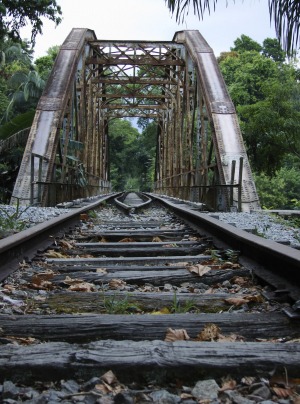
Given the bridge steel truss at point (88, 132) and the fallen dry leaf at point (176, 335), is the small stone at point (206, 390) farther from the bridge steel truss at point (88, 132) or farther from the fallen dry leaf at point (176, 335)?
the bridge steel truss at point (88, 132)

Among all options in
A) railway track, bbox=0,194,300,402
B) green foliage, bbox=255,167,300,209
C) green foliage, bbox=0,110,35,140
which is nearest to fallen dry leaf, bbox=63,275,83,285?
railway track, bbox=0,194,300,402

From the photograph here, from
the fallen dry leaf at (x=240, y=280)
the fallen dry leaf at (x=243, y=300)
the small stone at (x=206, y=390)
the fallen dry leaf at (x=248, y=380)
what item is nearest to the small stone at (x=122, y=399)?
the small stone at (x=206, y=390)

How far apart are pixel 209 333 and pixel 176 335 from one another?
4.8 inches

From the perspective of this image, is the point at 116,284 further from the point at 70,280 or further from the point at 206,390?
the point at 206,390

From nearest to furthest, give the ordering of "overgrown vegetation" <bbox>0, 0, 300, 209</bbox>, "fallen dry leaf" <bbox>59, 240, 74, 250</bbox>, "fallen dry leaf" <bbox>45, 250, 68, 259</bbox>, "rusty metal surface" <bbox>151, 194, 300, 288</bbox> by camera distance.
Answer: "rusty metal surface" <bbox>151, 194, 300, 288</bbox> → "fallen dry leaf" <bbox>45, 250, 68, 259</bbox> → "fallen dry leaf" <bbox>59, 240, 74, 250</bbox> → "overgrown vegetation" <bbox>0, 0, 300, 209</bbox>

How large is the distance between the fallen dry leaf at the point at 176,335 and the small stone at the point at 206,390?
0.31 m

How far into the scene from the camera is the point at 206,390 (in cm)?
129

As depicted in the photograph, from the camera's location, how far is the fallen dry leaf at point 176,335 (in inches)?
64.3

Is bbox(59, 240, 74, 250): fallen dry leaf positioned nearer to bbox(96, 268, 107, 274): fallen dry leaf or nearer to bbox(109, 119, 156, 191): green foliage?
bbox(96, 268, 107, 274): fallen dry leaf

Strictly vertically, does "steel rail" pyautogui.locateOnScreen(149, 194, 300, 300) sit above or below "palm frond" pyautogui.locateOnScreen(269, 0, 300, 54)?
below

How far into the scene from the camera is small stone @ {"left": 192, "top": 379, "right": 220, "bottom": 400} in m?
1.26

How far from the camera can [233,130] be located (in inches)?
358

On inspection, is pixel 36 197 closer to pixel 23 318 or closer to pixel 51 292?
pixel 51 292

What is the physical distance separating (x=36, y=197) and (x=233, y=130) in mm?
3784
